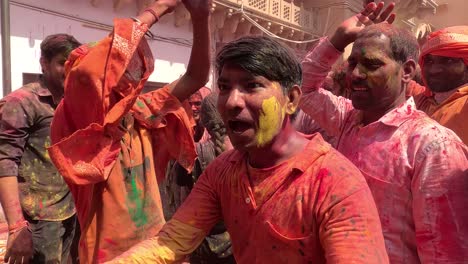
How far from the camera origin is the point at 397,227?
6.97 ft

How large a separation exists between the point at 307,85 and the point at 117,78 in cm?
107

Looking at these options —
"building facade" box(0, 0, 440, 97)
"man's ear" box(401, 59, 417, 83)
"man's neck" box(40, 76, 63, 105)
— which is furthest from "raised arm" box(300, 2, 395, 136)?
"building facade" box(0, 0, 440, 97)

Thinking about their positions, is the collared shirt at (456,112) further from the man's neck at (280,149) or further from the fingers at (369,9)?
the man's neck at (280,149)

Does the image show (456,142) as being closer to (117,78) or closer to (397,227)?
(397,227)

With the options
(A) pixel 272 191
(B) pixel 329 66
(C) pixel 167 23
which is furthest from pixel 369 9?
(C) pixel 167 23

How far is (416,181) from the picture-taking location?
80.3 inches

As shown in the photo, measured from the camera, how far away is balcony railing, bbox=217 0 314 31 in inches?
578

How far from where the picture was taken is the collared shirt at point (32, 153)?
3422 mm

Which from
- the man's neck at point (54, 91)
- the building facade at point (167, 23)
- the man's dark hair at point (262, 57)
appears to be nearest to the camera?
the man's dark hair at point (262, 57)

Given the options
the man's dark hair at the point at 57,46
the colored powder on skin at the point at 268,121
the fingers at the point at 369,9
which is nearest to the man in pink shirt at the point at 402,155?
the fingers at the point at 369,9

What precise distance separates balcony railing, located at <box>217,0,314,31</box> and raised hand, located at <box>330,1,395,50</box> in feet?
35.4

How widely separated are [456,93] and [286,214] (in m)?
1.76

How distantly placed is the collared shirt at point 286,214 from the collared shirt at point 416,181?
450mm

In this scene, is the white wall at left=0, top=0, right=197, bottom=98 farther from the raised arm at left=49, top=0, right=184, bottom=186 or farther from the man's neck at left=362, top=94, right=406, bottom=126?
the man's neck at left=362, top=94, right=406, bottom=126
